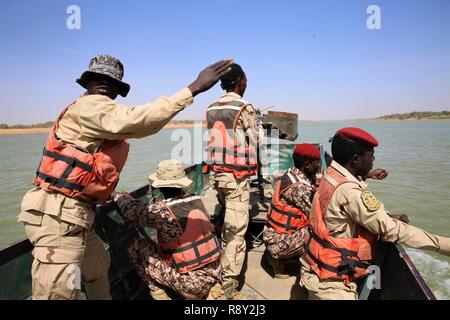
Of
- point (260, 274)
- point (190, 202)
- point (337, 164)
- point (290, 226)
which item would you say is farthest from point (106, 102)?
point (260, 274)

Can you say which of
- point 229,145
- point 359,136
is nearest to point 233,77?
point 229,145

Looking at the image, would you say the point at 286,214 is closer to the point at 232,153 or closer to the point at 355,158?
the point at 232,153

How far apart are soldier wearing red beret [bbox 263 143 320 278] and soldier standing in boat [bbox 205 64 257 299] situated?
0.31m

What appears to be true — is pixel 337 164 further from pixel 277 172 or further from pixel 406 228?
pixel 277 172

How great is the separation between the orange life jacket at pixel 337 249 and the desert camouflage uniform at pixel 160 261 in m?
0.90

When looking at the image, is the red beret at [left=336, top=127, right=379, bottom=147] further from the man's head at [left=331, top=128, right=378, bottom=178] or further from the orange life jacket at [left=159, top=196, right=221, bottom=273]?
the orange life jacket at [left=159, top=196, right=221, bottom=273]

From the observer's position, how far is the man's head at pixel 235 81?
3230mm

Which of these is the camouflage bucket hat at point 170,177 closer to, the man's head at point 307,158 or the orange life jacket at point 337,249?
the orange life jacket at point 337,249

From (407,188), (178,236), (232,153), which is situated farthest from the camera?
(407,188)

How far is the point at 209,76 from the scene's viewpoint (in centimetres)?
178

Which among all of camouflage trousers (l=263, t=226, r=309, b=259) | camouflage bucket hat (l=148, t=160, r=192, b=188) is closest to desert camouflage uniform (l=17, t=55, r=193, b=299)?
camouflage bucket hat (l=148, t=160, r=192, b=188)

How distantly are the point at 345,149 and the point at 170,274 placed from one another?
1.66m

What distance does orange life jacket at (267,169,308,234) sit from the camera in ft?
10.0
